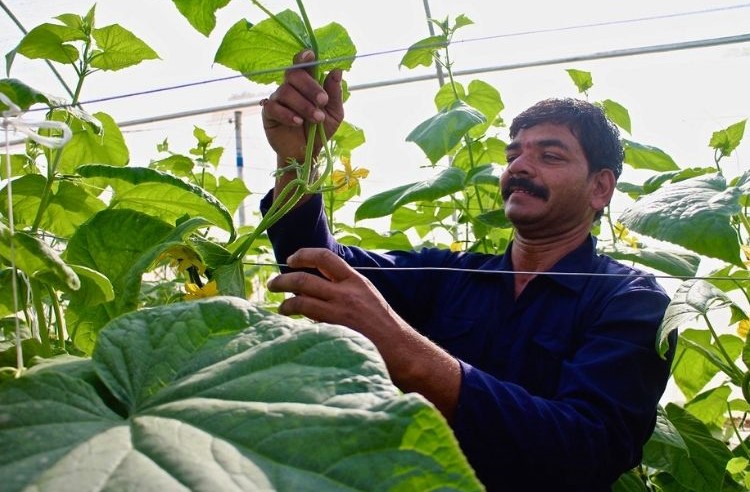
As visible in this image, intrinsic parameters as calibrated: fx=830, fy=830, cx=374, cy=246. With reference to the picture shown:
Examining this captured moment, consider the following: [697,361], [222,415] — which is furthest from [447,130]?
[222,415]

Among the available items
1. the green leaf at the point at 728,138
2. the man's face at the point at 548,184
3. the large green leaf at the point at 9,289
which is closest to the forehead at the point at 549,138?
the man's face at the point at 548,184

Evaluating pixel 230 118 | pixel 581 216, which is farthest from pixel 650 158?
pixel 230 118

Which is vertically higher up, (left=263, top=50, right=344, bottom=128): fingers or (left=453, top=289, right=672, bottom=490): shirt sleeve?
(left=263, top=50, right=344, bottom=128): fingers

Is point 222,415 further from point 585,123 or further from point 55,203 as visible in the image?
point 585,123

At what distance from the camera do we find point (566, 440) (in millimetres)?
974

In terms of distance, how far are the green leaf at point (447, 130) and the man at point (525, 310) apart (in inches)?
6.4

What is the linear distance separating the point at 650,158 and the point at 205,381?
4.24 feet

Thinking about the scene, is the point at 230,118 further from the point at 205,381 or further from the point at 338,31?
the point at 205,381

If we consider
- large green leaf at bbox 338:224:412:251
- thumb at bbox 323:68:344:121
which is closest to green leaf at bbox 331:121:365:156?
large green leaf at bbox 338:224:412:251

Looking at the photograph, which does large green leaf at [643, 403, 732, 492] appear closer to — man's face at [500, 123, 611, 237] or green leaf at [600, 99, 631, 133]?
man's face at [500, 123, 611, 237]

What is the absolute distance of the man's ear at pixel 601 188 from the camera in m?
1.55

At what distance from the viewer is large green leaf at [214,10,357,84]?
80 cm

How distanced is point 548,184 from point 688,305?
0.61m

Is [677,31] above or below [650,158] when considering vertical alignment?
above
